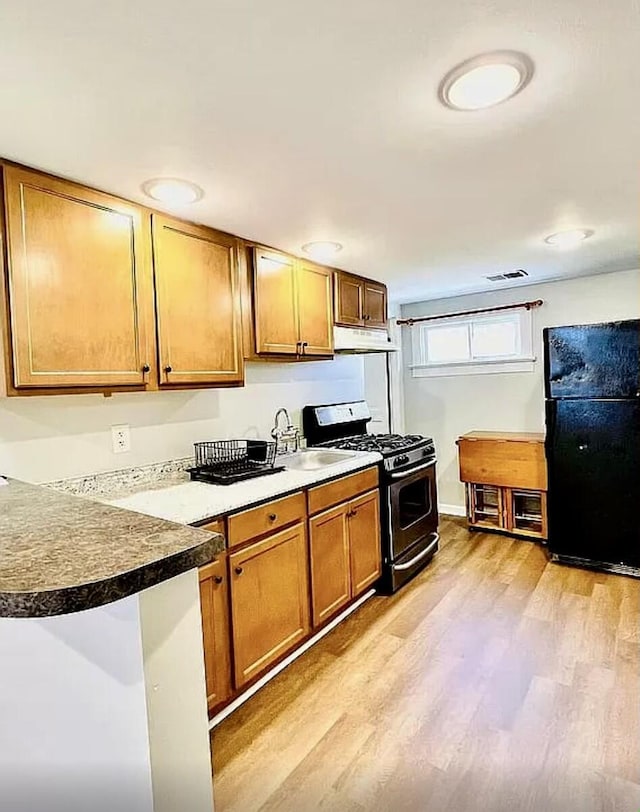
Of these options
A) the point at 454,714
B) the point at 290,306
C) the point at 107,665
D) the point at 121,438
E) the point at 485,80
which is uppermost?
the point at 485,80

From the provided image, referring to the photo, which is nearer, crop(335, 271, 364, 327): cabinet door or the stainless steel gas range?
the stainless steel gas range

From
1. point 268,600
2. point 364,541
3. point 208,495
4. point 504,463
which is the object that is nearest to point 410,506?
point 364,541

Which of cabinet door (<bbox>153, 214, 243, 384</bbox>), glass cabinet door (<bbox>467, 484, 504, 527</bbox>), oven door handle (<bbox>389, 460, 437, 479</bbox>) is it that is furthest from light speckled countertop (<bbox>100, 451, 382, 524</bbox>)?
glass cabinet door (<bbox>467, 484, 504, 527</bbox>)

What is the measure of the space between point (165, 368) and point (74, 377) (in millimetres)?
390

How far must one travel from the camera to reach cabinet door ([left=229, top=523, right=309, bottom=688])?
1.93 m

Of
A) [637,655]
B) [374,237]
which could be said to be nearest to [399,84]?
[374,237]

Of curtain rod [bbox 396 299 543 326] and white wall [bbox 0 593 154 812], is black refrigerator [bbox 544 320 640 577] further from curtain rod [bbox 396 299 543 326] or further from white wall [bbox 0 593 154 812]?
white wall [bbox 0 593 154 812]

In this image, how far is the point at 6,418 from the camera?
1.86 metres

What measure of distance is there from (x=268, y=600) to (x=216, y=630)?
0.31 metres

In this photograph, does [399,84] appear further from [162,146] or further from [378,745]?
[378,745]

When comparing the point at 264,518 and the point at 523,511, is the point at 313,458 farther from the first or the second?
the point at 523,511

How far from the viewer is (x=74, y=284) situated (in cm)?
176

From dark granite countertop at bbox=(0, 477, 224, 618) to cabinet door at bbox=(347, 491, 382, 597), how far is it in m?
1.68

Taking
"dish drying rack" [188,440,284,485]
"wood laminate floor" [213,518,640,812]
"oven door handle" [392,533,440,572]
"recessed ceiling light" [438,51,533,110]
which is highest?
"recessed ceiling light" [438,51,533,110]
